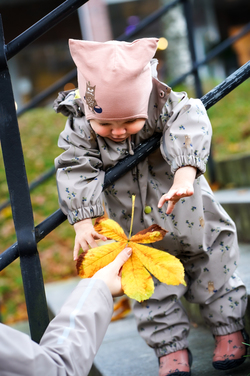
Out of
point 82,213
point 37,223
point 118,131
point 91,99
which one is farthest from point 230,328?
point 37,223

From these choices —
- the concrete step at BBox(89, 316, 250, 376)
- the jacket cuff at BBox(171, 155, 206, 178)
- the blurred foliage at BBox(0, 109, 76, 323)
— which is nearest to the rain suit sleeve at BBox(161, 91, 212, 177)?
the jacket cuff at BBox(171, 155, 206, 178)

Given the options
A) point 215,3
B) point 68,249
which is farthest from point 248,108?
point 215,3

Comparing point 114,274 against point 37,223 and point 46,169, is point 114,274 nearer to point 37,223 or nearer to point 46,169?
point 37,223

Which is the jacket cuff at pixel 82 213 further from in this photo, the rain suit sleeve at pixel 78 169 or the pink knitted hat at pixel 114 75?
the pink knitted hat at pixel 114 75

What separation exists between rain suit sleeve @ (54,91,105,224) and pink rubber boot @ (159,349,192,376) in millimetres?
618

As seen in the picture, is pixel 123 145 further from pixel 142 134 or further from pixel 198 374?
pixel 198 374

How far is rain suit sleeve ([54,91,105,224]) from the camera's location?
1319 millimetres

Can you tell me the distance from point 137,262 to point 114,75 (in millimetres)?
541

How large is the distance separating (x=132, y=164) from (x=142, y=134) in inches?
4.8

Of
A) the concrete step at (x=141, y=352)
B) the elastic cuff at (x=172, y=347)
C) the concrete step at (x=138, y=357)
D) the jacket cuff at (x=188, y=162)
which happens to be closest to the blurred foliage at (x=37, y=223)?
the concrete step at (x=141, y=352)

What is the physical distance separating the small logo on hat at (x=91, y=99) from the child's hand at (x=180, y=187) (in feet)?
1.02

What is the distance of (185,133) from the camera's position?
1.32 meters

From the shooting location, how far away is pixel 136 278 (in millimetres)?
1130

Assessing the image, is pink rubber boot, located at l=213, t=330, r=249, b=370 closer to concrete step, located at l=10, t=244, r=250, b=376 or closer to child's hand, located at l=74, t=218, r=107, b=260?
concrete step, located at l=10, t=244, r=250, b=376
